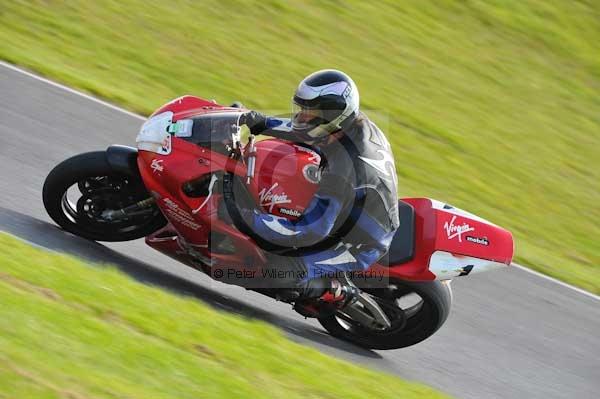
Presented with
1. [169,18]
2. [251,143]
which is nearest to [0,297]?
[251,143]

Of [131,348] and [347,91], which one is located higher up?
[347,91]

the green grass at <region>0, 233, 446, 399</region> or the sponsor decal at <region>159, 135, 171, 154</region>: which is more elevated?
the sponsor decal at <region>159, 135, 171, 154</region>

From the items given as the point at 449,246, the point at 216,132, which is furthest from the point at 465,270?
the point at 216,132

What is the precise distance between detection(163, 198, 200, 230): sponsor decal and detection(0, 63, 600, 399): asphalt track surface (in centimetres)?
49

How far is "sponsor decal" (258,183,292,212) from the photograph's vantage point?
617 centimetres

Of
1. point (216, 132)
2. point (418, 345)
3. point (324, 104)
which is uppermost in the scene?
point (324, 104)

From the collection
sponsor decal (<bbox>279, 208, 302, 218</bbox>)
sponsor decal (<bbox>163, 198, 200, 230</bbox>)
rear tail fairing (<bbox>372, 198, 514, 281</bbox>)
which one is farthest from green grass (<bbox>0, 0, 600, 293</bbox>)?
sponsor decal (<bbox>279, 208, 302, 218</bbox>)

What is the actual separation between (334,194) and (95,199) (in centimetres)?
163

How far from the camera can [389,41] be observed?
1346 cm

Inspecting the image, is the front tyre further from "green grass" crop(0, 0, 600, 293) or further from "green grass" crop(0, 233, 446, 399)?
"green grass" crop(0, 0, 600, 293)

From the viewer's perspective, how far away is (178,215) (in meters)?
6.16

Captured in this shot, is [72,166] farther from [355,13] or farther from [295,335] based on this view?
[355,13]

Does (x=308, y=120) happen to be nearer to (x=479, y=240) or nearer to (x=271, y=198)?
(x=271, y=198)

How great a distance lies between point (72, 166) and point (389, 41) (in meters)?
8.08
